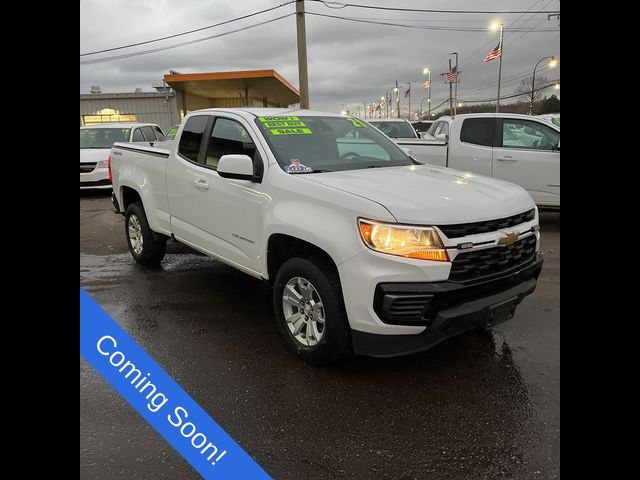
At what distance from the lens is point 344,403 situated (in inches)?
117

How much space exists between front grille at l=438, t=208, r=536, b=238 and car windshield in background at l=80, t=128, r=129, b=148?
11.9 metres

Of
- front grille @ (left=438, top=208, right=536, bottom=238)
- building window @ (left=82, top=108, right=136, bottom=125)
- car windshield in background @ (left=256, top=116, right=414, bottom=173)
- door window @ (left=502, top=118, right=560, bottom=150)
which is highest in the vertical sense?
building window @ (left=82, top=108, right=136, bottom=125)

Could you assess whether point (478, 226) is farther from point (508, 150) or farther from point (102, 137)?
point (102, 137)

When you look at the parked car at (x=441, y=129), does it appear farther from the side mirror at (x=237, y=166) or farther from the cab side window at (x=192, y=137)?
the side mirror at (x=237, y=166)

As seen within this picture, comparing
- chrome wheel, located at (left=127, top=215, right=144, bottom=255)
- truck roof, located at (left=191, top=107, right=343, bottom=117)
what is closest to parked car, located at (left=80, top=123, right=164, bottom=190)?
chrome wheel, located at (left=127, top=215, right=144, bottom=255)

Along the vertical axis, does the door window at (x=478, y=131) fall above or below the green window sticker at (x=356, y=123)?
above

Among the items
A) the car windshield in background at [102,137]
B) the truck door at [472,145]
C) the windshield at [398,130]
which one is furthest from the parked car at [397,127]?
the car windshield in background at [102,137]

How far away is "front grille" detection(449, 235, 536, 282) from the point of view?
9.48 ft

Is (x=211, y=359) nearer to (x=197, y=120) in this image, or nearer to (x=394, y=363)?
(x=394, y=363)

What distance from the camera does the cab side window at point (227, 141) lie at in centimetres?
415

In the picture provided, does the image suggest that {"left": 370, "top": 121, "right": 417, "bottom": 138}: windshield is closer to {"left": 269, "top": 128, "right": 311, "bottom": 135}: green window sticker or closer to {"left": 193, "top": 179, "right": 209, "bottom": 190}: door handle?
{"left": 269, "top": 128, "right": 311, "bottom": 135}: green window sticker

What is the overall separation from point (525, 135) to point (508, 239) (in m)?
5.85

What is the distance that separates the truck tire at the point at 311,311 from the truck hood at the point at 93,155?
1018 centimetres

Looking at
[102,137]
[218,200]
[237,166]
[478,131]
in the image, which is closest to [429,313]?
[237,166]
